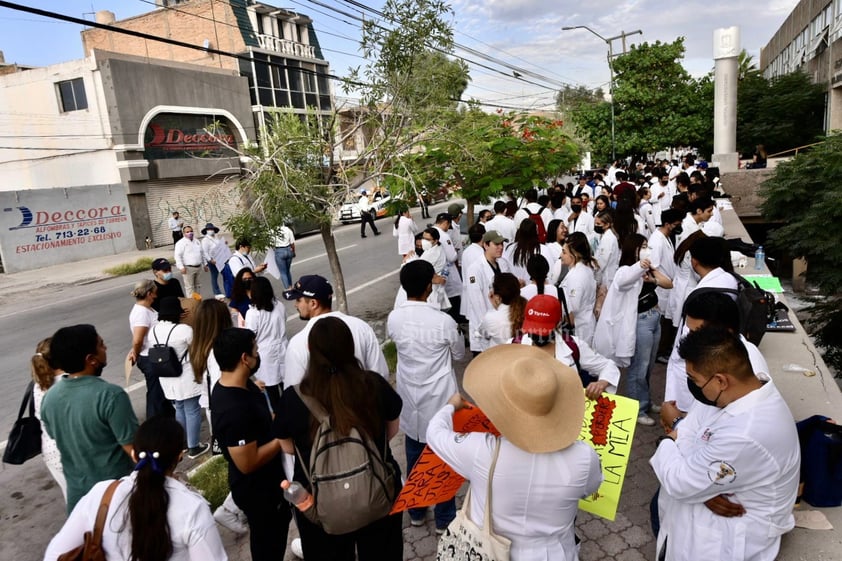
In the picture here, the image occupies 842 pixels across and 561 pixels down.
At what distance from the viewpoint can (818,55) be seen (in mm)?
24453

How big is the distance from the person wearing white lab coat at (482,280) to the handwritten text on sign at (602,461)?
101 inches

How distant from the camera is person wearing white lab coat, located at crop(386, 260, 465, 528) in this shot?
11.9 ft

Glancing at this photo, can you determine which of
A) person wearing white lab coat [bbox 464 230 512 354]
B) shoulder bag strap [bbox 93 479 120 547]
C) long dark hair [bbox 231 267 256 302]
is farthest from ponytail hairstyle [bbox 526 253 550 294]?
shoulder bag strap [bbox 93 479 120 547]

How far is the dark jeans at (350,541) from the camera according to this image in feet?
8.95

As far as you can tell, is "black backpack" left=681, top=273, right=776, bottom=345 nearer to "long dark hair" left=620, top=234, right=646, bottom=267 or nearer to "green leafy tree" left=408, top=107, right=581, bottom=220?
"long dark hair" left=620, top=234, right=646, bottom=267

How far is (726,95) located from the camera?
20.2m

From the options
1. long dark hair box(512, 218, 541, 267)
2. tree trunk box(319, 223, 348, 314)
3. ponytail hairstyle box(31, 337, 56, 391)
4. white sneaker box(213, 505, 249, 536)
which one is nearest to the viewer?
ponytail hairstyle box(31, 337, 56, 391)

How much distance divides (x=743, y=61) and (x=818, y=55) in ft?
61.4

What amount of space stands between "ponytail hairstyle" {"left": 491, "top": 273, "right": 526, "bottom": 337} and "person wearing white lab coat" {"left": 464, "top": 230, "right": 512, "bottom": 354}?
63.7 inches

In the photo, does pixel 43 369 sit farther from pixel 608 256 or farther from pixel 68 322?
pixel 68 322

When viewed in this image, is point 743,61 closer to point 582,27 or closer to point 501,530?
point 582,27

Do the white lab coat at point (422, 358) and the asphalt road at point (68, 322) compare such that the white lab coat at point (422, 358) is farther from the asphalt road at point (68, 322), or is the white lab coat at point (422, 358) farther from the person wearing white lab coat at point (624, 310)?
the asphalt road at point (68, 322)

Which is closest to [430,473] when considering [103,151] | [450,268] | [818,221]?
[450,268]

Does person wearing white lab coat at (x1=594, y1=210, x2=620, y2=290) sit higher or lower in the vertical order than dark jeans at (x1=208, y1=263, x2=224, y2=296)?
higher
